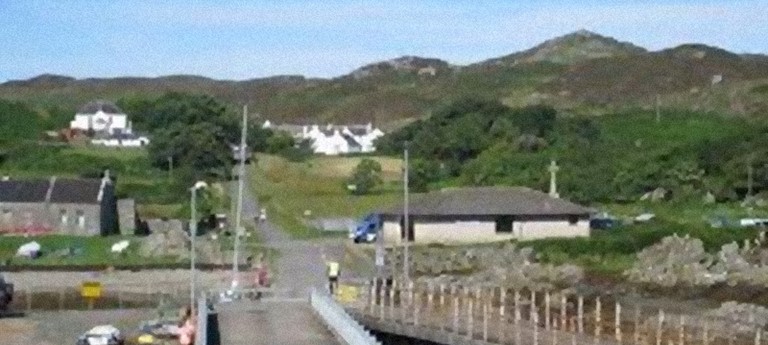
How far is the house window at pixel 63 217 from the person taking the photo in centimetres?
8781

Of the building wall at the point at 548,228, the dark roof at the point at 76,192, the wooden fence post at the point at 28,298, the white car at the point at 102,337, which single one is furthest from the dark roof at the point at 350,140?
the white car at the point at 102,337

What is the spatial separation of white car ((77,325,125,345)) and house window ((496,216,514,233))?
101 feet

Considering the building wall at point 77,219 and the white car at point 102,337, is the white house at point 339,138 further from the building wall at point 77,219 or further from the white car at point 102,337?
the white car at point 102,337

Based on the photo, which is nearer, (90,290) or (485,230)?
(90,290)

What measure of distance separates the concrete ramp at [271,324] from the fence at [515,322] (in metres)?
2.62

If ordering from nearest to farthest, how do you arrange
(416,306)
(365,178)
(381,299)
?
(416,306), (381,299), (365,178)

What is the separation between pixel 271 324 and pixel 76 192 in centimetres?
5184

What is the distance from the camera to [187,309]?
61375 millimetres

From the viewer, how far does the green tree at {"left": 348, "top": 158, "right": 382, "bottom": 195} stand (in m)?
104

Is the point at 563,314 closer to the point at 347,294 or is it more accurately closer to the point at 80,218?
the point at 347,294

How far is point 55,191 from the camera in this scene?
8800cm

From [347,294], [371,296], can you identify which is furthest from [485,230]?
[371,296]

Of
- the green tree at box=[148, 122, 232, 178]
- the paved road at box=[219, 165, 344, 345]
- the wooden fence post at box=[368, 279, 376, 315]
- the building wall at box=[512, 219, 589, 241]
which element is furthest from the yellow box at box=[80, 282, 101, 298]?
the green tree at box=[148, 122, 232, 178]

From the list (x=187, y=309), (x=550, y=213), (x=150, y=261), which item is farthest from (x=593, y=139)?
(x=187, y=309)
